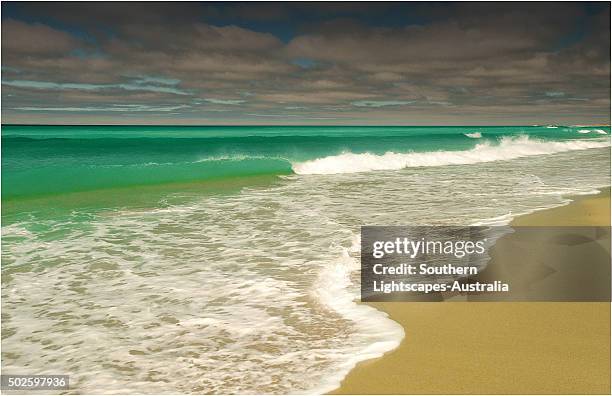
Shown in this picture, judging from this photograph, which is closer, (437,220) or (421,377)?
(421,377)

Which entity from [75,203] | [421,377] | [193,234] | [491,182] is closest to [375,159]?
[491,182]

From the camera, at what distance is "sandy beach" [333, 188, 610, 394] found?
4258 mm

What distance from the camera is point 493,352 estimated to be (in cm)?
480

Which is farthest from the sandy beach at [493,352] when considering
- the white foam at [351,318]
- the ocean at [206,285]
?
the ocean at [206,285]

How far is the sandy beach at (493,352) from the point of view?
14.0ft

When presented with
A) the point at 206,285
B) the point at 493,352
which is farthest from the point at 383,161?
the point at 493,352

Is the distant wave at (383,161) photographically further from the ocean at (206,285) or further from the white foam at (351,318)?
the white foam at (351,318)

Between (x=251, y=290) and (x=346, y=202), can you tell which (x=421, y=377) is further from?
(x=346, y=202)

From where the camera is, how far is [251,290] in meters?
6.82

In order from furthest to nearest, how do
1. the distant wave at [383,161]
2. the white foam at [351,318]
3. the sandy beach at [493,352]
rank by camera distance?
1. the distant wave at [383,161]
2. the white foam at [351,318]
3. the sandy beach at [493,352]

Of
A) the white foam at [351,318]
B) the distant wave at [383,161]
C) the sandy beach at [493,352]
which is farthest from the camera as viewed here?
the distant wave at [383,161]

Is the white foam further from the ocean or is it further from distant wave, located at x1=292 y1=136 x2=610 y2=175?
distant wave, located at x1=292 y1=136 x2=610 y2=175

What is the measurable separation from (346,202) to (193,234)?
5.84 meters

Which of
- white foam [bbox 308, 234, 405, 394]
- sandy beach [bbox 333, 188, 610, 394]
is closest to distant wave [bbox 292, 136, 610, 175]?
white foam [bbox 308, 234, 405, 394]
